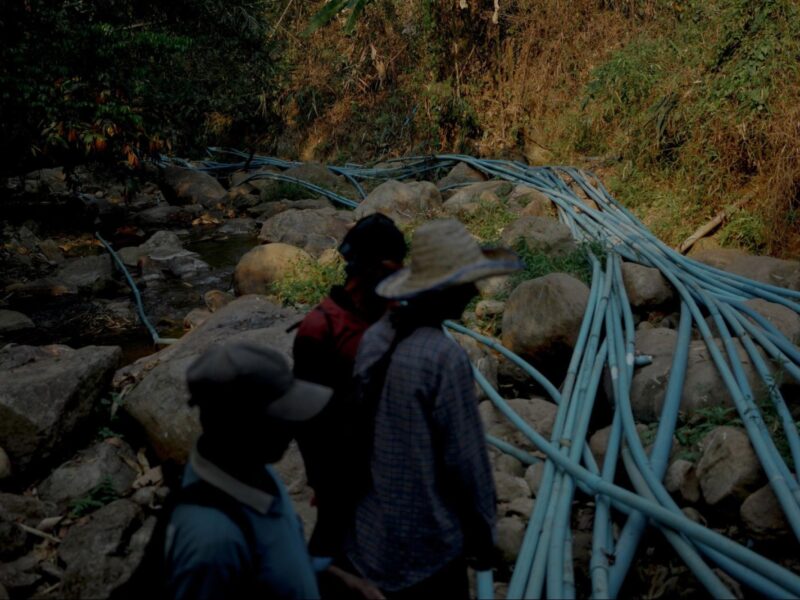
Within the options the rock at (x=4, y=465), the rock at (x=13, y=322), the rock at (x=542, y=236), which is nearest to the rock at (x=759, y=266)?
the rock at (x=542, y=236)

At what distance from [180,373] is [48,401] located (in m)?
0.71

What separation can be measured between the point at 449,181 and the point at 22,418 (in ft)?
21.5

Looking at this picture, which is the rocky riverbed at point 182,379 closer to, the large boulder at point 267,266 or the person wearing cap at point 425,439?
the large boulder at point 267,266

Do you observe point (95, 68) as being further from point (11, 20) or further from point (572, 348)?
point (572, 348)

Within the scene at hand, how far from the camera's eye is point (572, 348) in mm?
4246

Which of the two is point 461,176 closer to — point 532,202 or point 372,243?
point 532,202

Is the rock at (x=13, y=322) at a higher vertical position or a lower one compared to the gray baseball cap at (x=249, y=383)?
lower

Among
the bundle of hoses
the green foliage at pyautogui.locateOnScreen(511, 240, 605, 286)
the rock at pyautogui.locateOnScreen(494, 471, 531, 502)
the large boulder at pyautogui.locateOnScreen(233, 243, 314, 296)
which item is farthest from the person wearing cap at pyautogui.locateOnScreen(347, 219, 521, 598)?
the large boulder at pyautogui.locateOnScreen(233, 243, 314, 296)

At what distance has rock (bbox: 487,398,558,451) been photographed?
136 inches

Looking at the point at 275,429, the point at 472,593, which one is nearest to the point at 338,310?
the point at 275,429

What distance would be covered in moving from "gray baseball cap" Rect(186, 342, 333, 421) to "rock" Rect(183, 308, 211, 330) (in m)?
4.72

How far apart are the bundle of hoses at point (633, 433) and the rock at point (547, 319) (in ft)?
0.40

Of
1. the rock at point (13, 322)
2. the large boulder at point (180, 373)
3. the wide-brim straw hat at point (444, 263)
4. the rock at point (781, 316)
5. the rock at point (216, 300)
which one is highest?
the wide-brim straw hat at point (444, 263)

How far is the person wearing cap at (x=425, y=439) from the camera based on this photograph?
1466 mm
